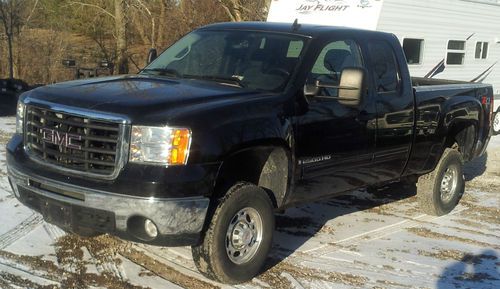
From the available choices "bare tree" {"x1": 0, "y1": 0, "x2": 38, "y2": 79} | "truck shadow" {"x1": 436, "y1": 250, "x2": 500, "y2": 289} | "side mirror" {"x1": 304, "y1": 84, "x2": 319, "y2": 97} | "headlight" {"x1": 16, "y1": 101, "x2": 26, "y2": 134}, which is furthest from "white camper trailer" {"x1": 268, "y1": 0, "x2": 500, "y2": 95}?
"bare tree" {"x1": 0, "y1": 0, "x2": 38, "y2": 79}

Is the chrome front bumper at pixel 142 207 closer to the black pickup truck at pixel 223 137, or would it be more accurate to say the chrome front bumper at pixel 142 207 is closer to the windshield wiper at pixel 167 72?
the black pickup truck at pixel 223 137

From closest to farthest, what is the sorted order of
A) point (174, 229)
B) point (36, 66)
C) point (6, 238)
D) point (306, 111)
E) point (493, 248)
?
point (174, 229), point (306, 111), point (6, 238), point (493, 248), point (36, 66)

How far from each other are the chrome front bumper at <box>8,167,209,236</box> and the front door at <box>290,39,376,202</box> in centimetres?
115

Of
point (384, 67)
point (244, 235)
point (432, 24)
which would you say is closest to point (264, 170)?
point (244, 235)

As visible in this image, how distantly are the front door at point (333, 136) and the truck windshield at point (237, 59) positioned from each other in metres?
0.27

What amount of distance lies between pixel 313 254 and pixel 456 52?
33.3ft

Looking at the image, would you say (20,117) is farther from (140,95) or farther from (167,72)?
(167,72)

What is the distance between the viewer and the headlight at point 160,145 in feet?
13.2

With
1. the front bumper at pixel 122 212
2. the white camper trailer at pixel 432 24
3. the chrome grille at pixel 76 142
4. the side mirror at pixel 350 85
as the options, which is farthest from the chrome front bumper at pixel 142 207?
the white camper trailer at pixel 432 24

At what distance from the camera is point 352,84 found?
5043mm

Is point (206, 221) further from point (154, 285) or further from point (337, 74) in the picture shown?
point (337, 74)

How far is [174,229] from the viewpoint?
13.4ft

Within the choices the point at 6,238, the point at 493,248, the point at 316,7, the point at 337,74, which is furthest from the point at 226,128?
the point at 316,7

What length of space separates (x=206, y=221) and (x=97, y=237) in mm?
1593
